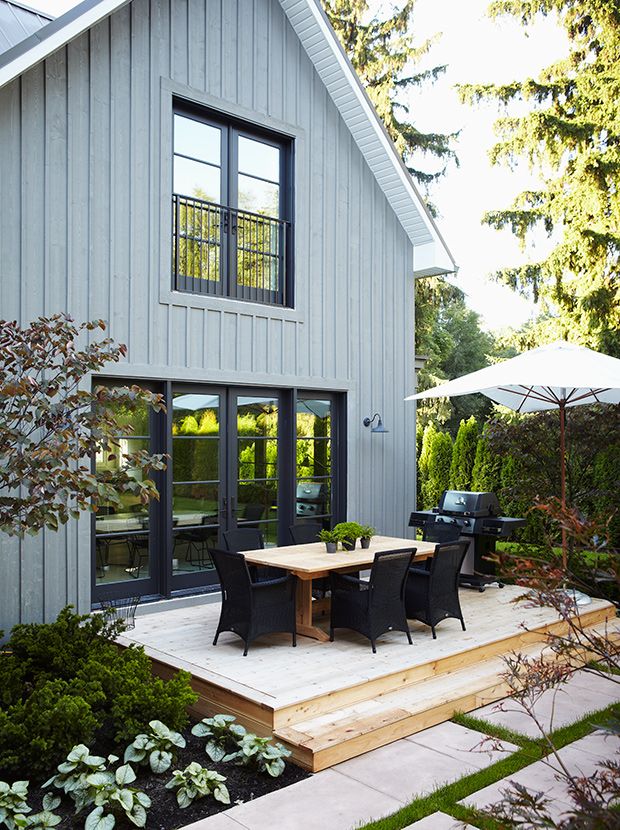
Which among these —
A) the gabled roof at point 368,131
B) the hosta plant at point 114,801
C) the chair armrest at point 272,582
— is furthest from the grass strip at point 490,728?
the gabled roof at point 368,131

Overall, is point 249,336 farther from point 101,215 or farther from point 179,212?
point 101,215

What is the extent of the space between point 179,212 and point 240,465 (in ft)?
8.71

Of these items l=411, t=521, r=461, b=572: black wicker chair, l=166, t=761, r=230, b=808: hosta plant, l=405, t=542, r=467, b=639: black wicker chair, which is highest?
→ l=411, t=521, r=461, b=572: black wicker chair

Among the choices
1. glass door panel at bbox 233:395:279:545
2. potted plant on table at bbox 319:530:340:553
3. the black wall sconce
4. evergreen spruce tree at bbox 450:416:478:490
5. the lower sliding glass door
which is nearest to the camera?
potted plant on table at bbox 319:530:340:553

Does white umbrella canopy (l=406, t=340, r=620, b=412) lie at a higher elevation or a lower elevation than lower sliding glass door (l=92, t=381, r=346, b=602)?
higher

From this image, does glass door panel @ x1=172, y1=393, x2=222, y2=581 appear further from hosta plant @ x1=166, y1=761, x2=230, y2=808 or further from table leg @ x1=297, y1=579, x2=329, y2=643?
hosta plant @ x1=166, y1=761, x2=230, y2=808

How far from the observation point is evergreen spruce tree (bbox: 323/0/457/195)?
16.4 metres

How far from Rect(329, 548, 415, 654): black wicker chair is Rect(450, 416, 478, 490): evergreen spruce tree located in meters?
Result: 6.83

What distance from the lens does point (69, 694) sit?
170 inches

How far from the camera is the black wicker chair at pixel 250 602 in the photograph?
213 inches

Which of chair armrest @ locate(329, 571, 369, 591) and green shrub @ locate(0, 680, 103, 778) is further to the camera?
chair armrest @ locate(329, 571, 369, 591)

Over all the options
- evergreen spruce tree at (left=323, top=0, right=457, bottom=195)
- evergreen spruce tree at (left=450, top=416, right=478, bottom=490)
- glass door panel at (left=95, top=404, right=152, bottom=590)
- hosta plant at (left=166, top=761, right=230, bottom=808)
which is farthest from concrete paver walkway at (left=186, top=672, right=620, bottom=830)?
evergreen spruce tree at (left=323, top=0, right=457, bottom=195)

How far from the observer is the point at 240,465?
25.2 feet

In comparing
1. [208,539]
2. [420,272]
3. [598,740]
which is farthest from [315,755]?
[420,272]
